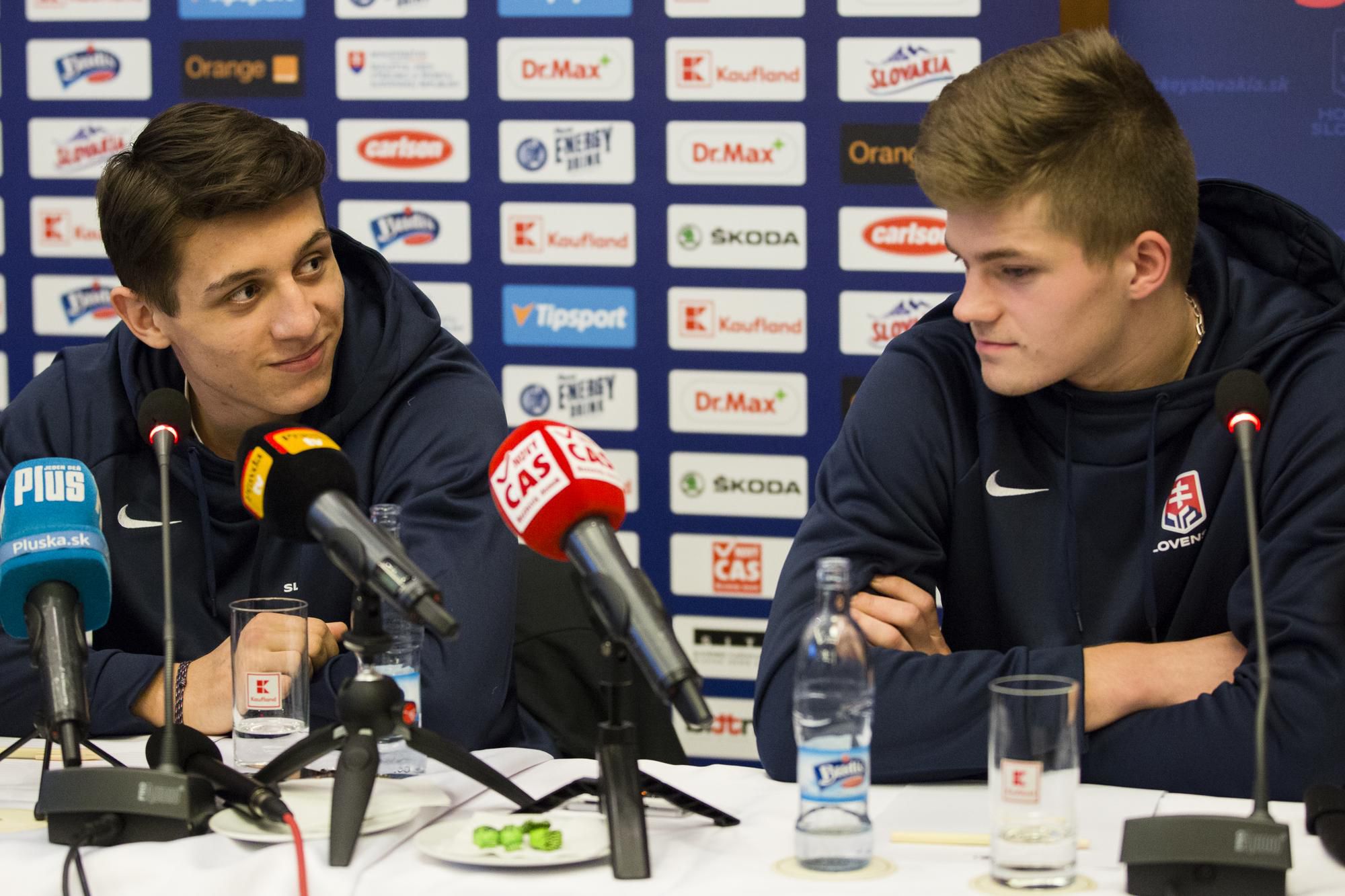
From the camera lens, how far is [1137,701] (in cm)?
173

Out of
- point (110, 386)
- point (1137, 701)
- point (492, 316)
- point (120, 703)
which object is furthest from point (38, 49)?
point (1137, 701)

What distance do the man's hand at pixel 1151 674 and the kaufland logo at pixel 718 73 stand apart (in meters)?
2.15

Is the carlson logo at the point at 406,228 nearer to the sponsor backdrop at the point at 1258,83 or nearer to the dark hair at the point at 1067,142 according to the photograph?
the sponsor backdrop at the point at 1258,83


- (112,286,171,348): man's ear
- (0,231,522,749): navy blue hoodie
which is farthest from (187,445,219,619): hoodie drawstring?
(112,286,171,348): man's ear

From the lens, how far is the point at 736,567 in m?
3.78

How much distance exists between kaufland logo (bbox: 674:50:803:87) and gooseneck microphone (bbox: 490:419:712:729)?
2388 millimetres

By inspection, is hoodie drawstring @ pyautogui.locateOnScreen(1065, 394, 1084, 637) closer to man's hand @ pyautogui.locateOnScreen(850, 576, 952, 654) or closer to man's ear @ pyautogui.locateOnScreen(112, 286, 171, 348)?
man's hand @ pyautogui.locateOnScreen(850, 576, 952, 654)

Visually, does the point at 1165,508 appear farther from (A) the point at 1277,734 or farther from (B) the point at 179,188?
(B) the point at 179,188

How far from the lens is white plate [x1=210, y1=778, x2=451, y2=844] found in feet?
4.84

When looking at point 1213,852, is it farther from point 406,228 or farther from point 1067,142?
point 406,228

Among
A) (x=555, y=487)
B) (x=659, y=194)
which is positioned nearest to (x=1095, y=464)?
(x=555, y=487)

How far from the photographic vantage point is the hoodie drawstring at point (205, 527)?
2.23 metres

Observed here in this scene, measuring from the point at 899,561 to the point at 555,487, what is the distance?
725mm

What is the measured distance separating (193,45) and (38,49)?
442mm
